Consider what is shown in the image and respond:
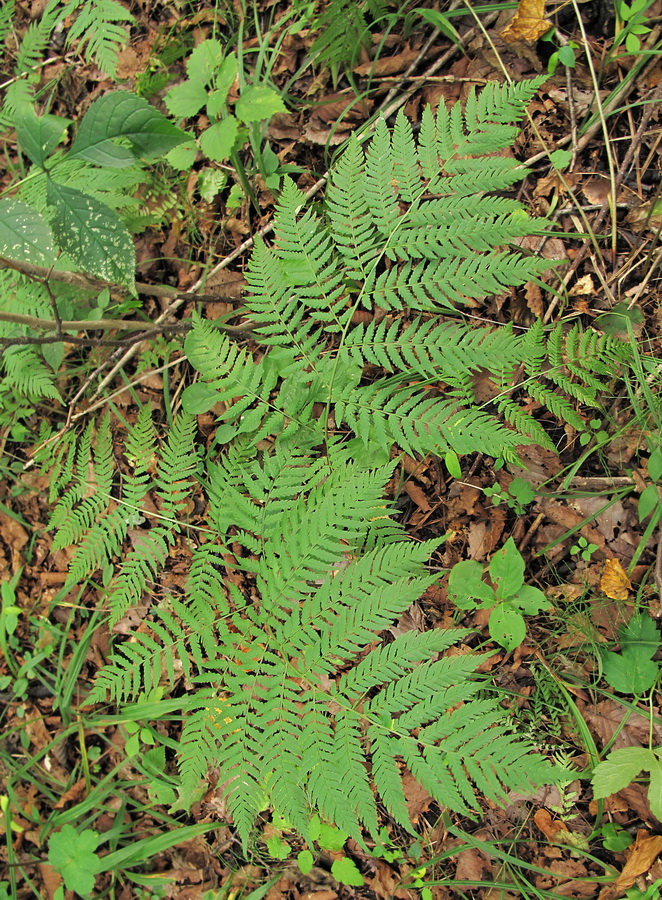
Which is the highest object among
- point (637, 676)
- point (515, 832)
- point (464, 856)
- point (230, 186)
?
point (230, 186)

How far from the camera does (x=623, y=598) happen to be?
2160 millimetres

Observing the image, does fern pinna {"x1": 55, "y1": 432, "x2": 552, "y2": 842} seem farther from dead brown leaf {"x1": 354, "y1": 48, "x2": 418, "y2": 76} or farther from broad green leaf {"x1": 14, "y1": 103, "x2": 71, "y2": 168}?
dead brown leaf {"x1": 354, "y1": 48, "x2": 418, "y2": 76}

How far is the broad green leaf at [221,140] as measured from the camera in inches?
81.2

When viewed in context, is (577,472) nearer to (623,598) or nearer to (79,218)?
(623,598)

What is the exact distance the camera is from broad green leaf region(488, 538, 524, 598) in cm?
213

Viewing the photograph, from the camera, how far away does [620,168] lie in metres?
2.24

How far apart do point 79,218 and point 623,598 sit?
2.17 meters

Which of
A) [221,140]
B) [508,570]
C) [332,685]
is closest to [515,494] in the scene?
[508,570]

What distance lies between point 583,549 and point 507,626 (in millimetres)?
408

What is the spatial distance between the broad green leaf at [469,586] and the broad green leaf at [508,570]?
5cm

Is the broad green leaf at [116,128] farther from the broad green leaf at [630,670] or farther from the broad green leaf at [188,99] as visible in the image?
the broad green leaf at [630,670]

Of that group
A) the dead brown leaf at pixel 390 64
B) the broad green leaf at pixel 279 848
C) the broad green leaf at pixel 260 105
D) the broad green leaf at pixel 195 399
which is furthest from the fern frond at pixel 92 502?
the dead brown leaf at pixel 390 64

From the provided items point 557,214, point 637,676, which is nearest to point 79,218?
point 557,214

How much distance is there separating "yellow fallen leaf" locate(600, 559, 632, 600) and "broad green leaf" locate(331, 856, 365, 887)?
149cm
